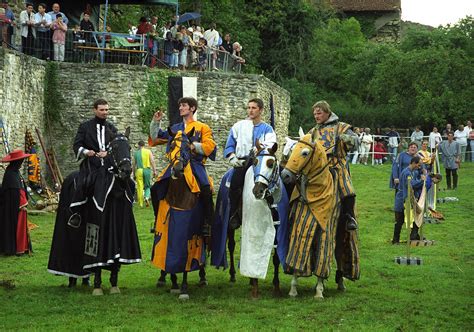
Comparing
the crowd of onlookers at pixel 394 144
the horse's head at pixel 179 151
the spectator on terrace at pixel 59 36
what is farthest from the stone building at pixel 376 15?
the horse's head at pixel 179 151

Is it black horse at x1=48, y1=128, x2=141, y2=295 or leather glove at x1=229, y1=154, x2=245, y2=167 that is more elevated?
leather glove at x1=229, y1=154, x2=245, y2=167

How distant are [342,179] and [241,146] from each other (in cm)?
136

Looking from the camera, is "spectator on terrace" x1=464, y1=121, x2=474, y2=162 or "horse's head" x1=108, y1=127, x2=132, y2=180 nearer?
"horse's head" x1=108, y1=127, x2=132, y2=180

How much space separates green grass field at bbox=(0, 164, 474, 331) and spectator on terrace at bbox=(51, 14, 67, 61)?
1112cm

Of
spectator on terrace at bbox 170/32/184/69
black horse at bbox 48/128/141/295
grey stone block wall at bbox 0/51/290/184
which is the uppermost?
spectator on terrace at bbox 170/32/184/69

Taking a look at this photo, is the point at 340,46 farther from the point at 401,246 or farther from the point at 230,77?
the point at 401,246

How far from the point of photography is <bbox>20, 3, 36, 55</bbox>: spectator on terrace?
2561cm

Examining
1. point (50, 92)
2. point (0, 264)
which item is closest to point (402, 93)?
point (50, 92)

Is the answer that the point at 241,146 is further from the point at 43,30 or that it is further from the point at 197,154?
the point at 43,30

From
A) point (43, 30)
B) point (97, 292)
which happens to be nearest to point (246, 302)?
point (97, 292)

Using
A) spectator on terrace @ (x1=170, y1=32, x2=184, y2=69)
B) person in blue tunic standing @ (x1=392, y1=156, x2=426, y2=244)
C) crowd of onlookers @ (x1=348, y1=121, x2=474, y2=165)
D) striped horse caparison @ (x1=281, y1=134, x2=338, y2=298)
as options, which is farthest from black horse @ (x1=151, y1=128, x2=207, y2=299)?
crowd of onlookers @ (x1=348, y1=121, x2=474, y2=165)

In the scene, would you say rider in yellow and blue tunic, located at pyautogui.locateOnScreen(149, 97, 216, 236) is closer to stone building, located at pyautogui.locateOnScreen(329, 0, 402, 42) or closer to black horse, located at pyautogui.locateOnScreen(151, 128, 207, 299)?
black horse, located at pyautogui.locateOnScreen(151, 128, 207, 299)

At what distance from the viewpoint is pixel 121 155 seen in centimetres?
1190

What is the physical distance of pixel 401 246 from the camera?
58.5 feet
